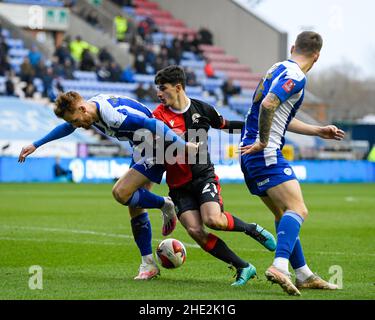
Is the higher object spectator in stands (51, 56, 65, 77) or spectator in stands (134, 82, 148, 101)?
spectator in stands (51, 56, 65, 77)

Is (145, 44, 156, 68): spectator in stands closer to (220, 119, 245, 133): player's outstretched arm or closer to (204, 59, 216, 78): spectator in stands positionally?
(204, 59, 216, 78): spectator in stands

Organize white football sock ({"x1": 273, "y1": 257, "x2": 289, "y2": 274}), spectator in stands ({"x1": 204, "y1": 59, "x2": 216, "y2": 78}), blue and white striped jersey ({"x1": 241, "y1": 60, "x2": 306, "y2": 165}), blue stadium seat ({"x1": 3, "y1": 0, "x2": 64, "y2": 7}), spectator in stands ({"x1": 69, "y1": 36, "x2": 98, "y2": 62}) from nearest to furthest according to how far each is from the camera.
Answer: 1. white football sock ({"x1": 273, "y1": 257, "x2": 289, "y2": 274})
2. blue and white striped jersey ({"x1": 241, "y1": 60, "x2": 306, "y2": 165})
3. spectator in stands ({"x1": 69, "y1": 36, "x2": 98, "y2": 62})
4. blue stadium seat ({"x1": 3, "y1": 0, "x2": 64, "y2": 7})
5. spectator in stands ({"x1": 204, "y1": 59, "x2": 216, "y2": 78})

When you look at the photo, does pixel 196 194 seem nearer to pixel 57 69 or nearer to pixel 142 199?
pixel 142 199

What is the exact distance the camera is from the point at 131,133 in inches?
346

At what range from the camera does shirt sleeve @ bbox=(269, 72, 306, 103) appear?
783cm

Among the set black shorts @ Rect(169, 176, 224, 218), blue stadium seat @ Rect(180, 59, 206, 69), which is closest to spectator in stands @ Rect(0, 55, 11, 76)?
blue stadium seat @ Rect(180, 59, 206, 69)

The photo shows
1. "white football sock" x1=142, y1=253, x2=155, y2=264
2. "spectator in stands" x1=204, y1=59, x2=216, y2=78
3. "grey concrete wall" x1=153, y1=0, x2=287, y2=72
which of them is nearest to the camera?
"white football sock" x1=142, y1=253, x2=155, y2=264

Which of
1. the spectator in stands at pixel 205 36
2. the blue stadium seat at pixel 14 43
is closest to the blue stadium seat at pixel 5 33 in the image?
the blue stadium seat at pixel 14 43

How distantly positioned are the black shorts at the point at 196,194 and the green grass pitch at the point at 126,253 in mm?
699

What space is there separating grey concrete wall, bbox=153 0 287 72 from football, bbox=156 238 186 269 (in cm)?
3691

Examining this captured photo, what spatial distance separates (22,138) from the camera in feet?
106

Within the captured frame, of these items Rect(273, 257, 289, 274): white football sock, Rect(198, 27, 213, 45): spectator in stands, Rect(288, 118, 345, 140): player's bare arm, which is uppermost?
Rect(198, 27, 213, 45): spectator in stands
